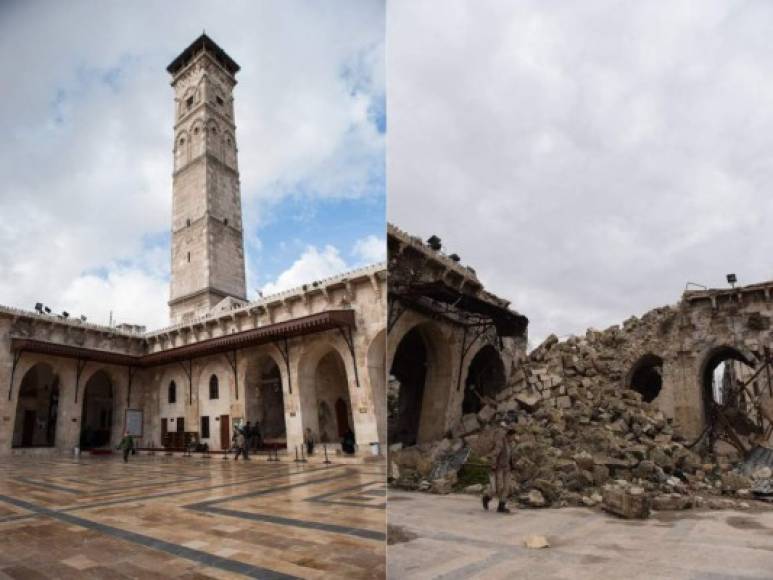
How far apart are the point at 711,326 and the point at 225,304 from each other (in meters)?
16.9

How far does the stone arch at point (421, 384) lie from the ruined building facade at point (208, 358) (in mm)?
6281

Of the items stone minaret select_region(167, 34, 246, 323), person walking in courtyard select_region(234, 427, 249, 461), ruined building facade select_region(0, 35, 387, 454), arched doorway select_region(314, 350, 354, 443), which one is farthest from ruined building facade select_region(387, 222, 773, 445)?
stone minaret select_region(167, 34, 246, 323)

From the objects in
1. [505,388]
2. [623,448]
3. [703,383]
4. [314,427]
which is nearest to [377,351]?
[314,427]

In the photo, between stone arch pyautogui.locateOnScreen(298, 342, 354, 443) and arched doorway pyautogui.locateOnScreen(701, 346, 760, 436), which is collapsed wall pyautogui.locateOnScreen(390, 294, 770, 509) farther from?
stone arch pyautogui.locateOnScreen(298, 342, 354, 443)

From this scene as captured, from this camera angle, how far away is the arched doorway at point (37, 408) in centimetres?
2070

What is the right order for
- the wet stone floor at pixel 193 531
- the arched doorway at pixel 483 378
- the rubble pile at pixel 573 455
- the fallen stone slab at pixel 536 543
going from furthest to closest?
the arched doorway at pixel 483 378 → the rubble pile at pixel 573 455 → the fallen stone slab at pixel 536 543 → the wet stone floor at pixel 193 531

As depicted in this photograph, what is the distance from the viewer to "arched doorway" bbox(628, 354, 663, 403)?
45.7ft

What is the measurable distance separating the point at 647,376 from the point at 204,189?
20062mm

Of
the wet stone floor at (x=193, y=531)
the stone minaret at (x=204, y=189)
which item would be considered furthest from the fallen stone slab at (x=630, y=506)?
the stone minaret at (x=204, y=189)

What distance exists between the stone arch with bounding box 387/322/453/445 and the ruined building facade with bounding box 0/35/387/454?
20.6ft

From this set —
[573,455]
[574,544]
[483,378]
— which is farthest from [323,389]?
[574,544]

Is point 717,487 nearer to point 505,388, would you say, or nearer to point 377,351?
point 505,388

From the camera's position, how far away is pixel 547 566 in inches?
130

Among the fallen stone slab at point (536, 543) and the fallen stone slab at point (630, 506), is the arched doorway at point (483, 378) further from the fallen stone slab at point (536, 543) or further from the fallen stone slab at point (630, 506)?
the fallen stone slab at point (536, 543)
